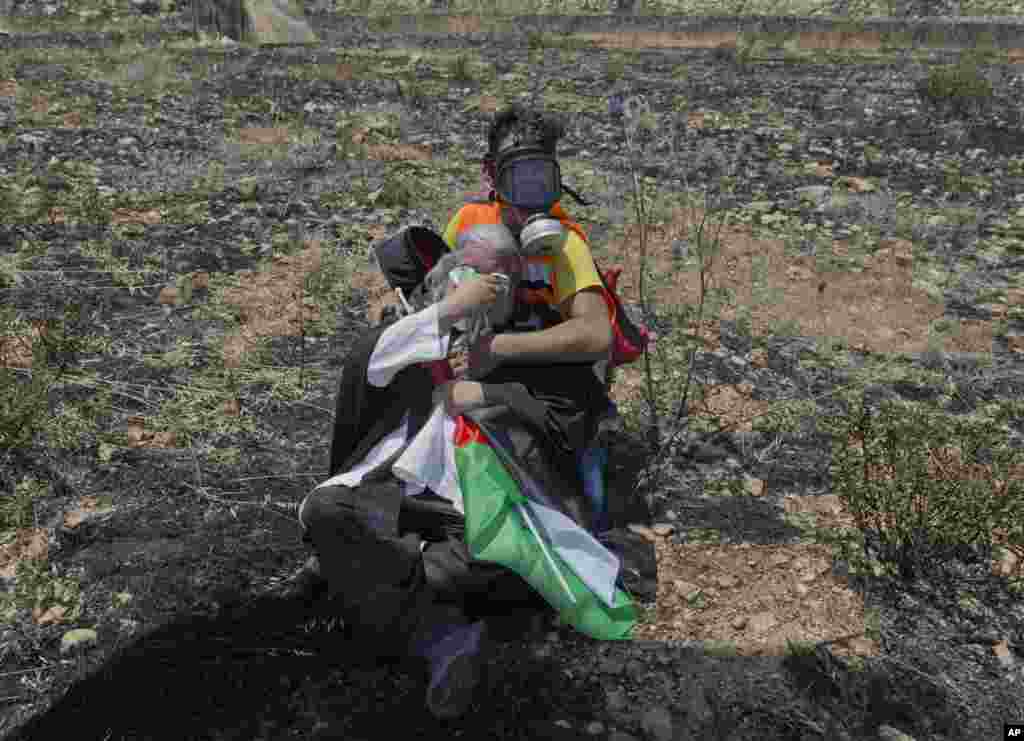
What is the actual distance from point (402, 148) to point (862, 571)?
22.8 ft

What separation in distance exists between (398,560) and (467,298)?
3.00 feet

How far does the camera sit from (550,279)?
298 cm

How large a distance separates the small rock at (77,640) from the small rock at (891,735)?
2783 millimetres

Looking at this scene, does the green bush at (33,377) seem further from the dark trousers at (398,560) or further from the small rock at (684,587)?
the small rock at (684,587)

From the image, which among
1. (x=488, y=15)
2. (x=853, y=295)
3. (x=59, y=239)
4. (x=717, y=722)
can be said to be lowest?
(x=717, y=722)

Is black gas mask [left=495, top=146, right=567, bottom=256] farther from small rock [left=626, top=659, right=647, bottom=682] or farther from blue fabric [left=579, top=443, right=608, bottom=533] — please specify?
small rock [left=626, top=659, right=647, bottom=682]

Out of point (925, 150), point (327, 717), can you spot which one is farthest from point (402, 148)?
point (327, 717)

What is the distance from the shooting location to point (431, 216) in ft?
23.3

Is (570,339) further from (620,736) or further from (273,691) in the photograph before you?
(273,691)

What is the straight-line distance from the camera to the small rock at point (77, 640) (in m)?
2.90

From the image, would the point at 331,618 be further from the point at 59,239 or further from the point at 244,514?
the point at 59,239

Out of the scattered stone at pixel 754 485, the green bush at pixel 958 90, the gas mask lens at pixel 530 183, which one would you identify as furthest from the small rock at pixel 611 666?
the green bush at pixel 958 90

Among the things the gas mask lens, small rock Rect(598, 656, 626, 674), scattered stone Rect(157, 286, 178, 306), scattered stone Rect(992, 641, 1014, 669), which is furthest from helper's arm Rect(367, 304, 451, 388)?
scattered stone Rect(157, 286, 178, 306)

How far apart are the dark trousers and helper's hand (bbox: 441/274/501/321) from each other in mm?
658
